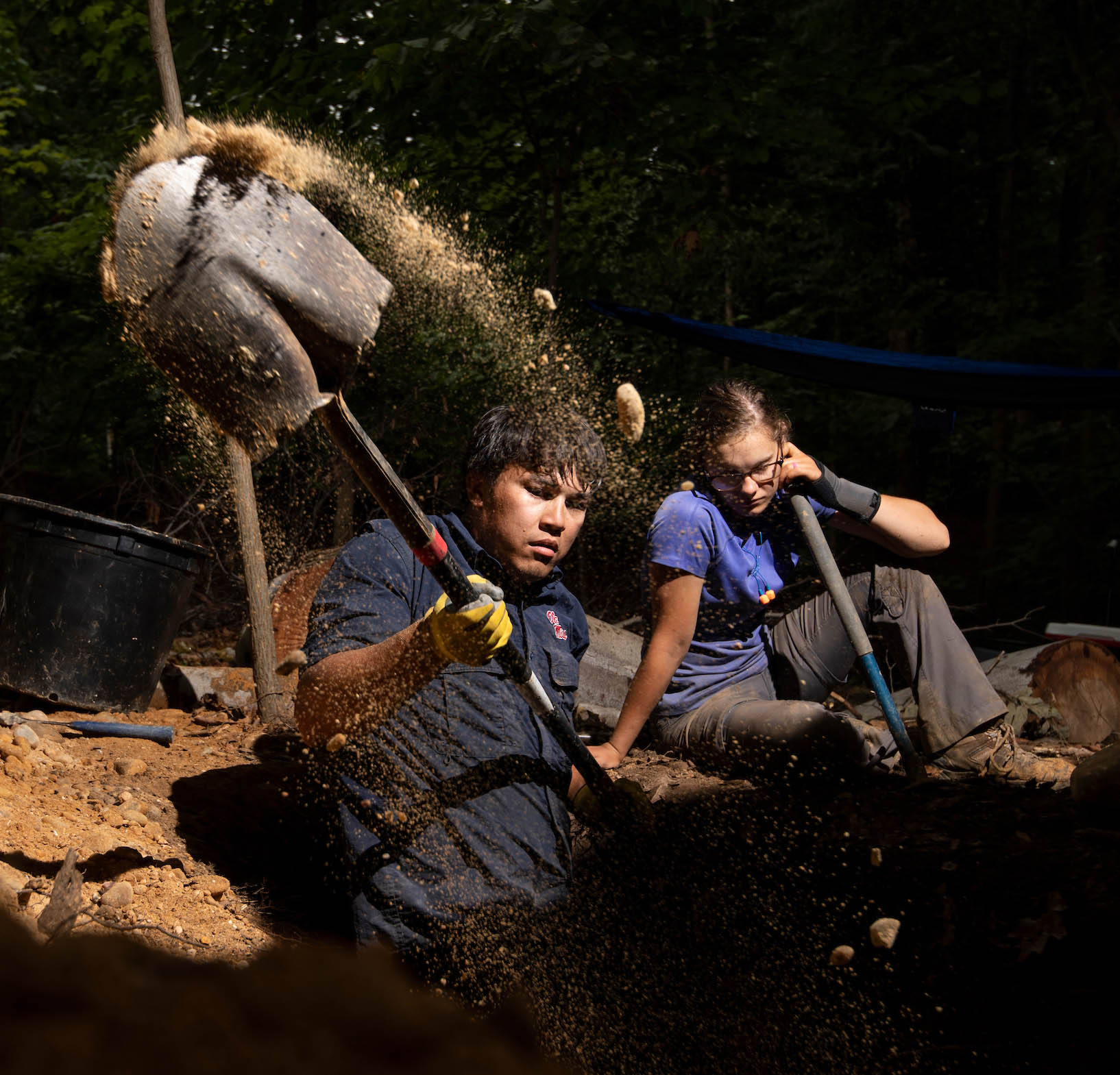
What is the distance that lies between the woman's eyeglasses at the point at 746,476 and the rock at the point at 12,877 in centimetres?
219

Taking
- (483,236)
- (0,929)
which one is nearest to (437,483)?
(483,236)

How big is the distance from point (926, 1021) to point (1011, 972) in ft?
0.80

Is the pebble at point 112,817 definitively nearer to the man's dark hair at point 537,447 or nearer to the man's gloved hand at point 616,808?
the man's gloved hand at point 616,808

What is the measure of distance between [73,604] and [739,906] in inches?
113

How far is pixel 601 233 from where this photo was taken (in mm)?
7676

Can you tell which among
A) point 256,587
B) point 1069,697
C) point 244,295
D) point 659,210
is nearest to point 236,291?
point 244,295

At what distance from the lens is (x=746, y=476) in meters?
3.07

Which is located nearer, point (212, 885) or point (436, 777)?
point (436, 777)

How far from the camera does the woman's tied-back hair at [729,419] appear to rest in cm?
310

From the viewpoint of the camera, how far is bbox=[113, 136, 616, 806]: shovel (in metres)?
1.70

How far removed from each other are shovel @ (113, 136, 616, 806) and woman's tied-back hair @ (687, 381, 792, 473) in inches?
58.2

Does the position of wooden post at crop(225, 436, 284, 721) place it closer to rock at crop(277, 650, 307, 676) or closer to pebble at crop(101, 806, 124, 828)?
pebble at crop(101, 806, 124, 828)

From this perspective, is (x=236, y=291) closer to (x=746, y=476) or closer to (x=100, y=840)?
(x=100, y=840)

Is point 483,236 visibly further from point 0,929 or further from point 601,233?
point 0,929
